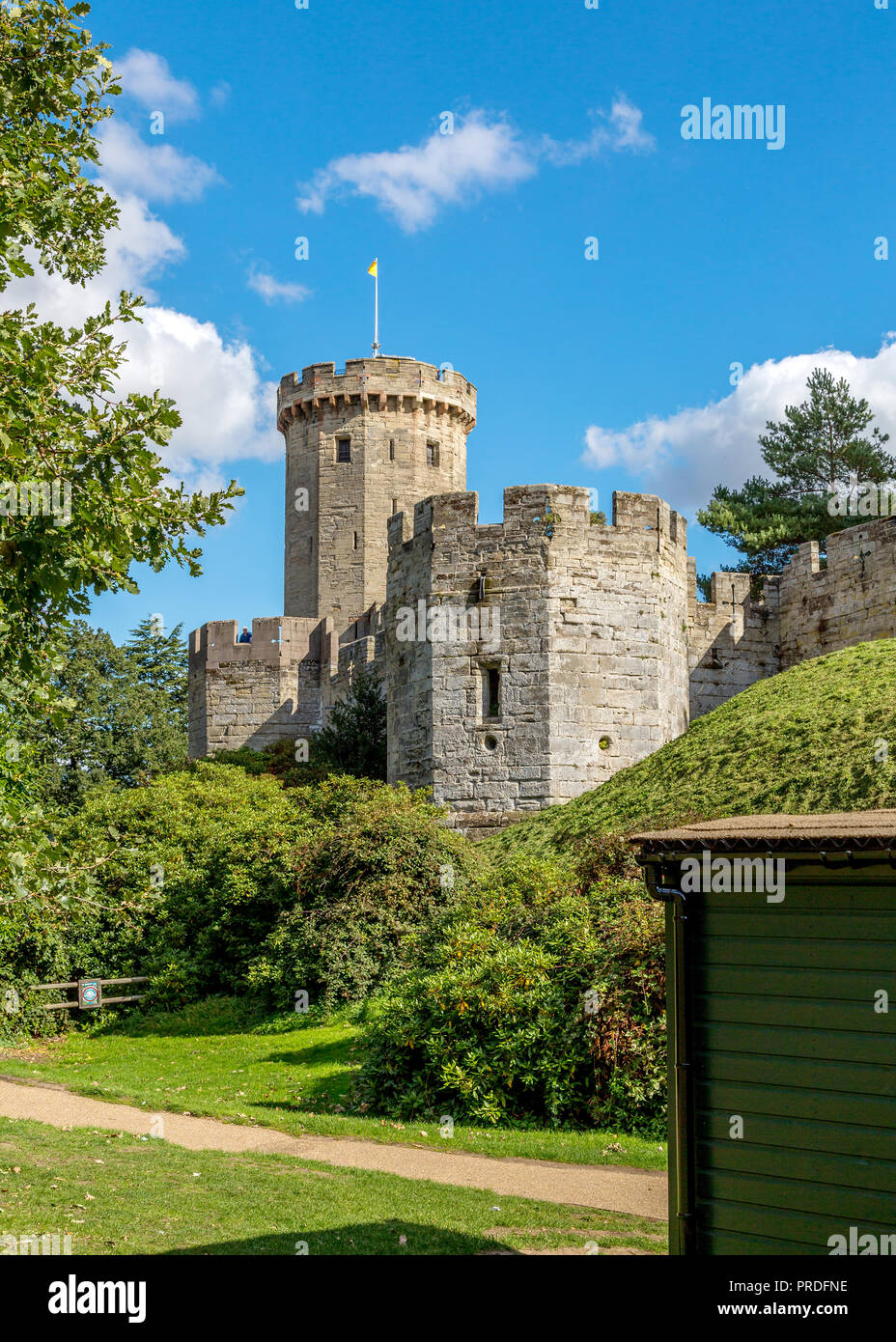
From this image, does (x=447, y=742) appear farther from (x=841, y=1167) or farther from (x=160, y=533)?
(x=841, y=1167)

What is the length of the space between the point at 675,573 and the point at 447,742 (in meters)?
5.45

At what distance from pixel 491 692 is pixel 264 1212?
12984 millimetres

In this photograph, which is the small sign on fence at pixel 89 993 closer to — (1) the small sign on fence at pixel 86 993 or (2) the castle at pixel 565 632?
(1) the small sign on fence at pixel 86 993

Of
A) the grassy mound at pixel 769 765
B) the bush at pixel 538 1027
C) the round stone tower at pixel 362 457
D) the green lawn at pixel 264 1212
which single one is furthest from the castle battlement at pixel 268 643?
the green lawn at pixel 264 1212

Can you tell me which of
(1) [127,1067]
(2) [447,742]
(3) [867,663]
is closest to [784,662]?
(3) [867,663]

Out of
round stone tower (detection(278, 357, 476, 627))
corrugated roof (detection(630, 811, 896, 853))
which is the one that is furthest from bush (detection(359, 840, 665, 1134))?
round stone tower (detection(278, 357, 476, 627))

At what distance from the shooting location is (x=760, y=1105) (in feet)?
18.6

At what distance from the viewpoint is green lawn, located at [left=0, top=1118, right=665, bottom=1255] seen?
7.16 metres

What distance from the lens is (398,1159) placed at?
9.70 meters

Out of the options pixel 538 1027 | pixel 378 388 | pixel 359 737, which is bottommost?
pixel 538 1027

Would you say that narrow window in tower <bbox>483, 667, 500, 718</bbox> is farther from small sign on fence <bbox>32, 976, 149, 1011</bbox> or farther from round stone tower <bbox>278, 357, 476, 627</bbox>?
round stone tower <bbox>278, 357, 476, 627</bbox>

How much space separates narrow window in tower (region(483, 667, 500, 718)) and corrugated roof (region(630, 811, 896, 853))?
1378 centimetres

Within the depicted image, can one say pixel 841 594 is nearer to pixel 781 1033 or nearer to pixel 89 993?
pixel 89 993

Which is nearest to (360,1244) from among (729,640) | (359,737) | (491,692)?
(491,692)
